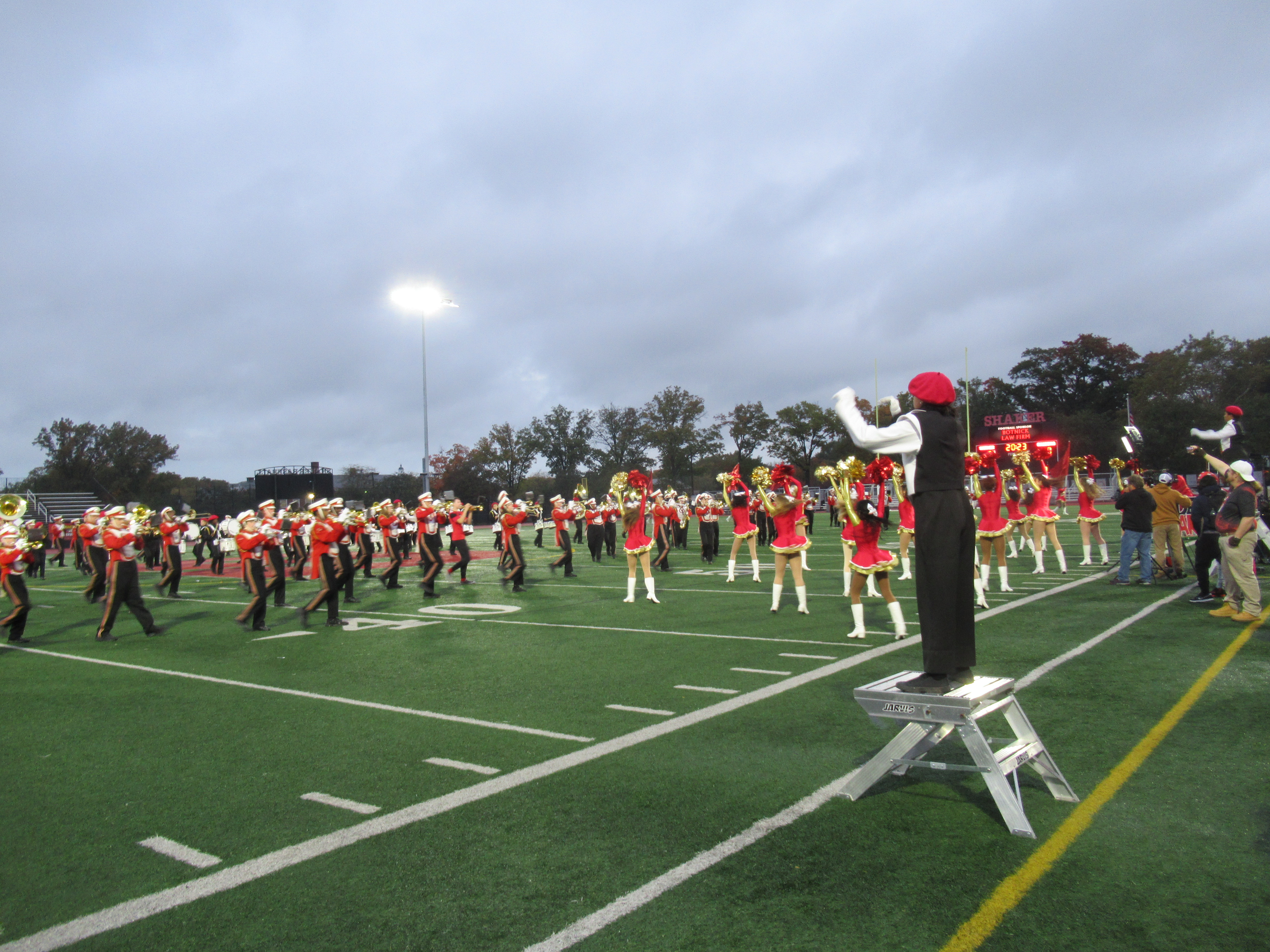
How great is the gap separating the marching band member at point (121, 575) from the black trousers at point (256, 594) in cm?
128

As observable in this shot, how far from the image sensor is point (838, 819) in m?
4.13

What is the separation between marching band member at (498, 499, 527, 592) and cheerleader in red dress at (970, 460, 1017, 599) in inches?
329

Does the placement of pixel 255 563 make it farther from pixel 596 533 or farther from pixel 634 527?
pixel 596 533

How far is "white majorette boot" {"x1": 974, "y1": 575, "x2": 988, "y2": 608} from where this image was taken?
11.3 meters

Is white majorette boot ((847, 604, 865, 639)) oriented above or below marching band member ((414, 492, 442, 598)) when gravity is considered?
below

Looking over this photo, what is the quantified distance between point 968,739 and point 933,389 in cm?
176

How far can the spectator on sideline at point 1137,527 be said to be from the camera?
13164 millimetres

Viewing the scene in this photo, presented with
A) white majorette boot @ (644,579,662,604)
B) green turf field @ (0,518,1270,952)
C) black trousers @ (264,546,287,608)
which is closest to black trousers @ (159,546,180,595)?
black trousers @ (264,546,287,608)

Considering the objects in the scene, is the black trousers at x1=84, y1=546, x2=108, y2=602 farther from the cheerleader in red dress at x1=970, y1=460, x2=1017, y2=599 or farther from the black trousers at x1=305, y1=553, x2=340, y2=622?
the cheerleader in red dress at x1=970, y1=460, x2=1017, y2=599

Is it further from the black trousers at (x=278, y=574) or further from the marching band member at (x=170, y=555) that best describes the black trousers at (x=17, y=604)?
the marching band member at (x=170, y=555)

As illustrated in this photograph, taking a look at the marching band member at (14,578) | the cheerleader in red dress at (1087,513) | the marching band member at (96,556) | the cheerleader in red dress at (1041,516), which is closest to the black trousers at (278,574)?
the marching band member at (96,556)

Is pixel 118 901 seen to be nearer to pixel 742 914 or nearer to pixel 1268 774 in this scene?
pixel 742 914

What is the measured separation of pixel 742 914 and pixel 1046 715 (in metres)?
3.71

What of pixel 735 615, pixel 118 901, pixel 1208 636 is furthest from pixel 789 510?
pixel 118 901
